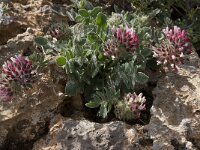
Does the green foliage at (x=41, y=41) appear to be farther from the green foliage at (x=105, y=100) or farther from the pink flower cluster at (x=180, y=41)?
the pink flower cluster at (x=180, y=41)

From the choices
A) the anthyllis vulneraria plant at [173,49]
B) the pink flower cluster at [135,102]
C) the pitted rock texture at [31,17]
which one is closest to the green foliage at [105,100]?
the pink flower cluster at [135,102]

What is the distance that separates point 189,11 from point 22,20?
2.21 meters

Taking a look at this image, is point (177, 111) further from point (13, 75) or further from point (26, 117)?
point (13, 75)

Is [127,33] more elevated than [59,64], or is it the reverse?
[127,33]

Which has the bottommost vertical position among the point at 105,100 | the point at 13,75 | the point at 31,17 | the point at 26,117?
the point at 26,117

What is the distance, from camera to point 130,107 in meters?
3.80

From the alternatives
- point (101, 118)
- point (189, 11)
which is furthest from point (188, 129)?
point (189, 11)

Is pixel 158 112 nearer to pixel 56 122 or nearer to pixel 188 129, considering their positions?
pixel 188 129

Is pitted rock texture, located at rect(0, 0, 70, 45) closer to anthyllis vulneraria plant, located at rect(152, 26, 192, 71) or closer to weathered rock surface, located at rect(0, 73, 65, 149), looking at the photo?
weathered rock surface, located at rect(0, 73, 65, 149)

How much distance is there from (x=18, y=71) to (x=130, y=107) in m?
1.15

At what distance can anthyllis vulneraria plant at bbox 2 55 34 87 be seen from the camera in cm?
393

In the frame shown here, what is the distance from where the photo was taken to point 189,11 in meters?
5.39

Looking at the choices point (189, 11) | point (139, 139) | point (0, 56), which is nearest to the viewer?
point (139, 139)

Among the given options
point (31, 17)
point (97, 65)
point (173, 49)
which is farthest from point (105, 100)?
point (31, 17)
